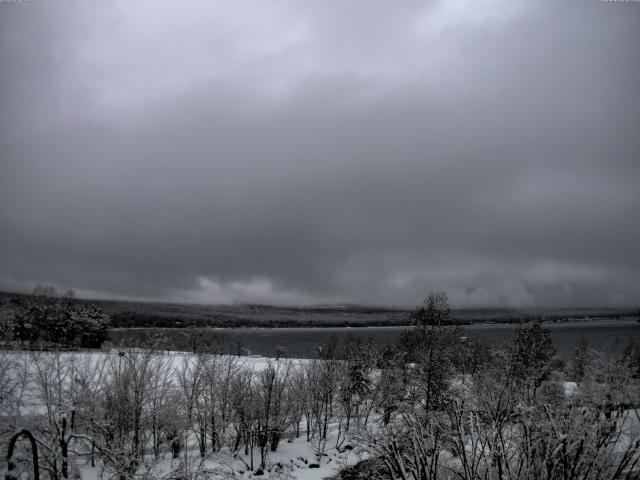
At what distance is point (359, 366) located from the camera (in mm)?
50469

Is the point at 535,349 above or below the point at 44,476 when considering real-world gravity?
above

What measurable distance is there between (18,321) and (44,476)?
91.0 meters

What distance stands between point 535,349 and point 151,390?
121ft

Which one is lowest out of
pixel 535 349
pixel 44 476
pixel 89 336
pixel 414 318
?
pixel 89 336

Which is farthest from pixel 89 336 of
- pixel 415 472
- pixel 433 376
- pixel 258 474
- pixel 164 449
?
pixel 415 472

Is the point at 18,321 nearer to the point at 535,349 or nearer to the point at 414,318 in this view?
the point at 414,318

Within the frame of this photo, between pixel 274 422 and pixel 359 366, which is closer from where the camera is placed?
pixel 274 422

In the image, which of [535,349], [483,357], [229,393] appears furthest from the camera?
[483,357]

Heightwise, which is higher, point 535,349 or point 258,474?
point 535,349

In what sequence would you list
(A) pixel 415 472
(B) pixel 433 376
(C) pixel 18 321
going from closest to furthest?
(A) pixel 415 472 → (B) pixel 433 376 → (C) pixel 18 321

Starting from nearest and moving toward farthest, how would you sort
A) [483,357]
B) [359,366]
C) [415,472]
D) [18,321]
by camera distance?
1. [415,472]
2. [359,366]
3. [483,357]
4. [18,321]

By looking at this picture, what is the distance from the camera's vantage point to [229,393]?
1319 inches

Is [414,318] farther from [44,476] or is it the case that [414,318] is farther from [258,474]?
[44,476]

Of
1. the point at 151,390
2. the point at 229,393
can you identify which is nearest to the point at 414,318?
the point at 229,393
